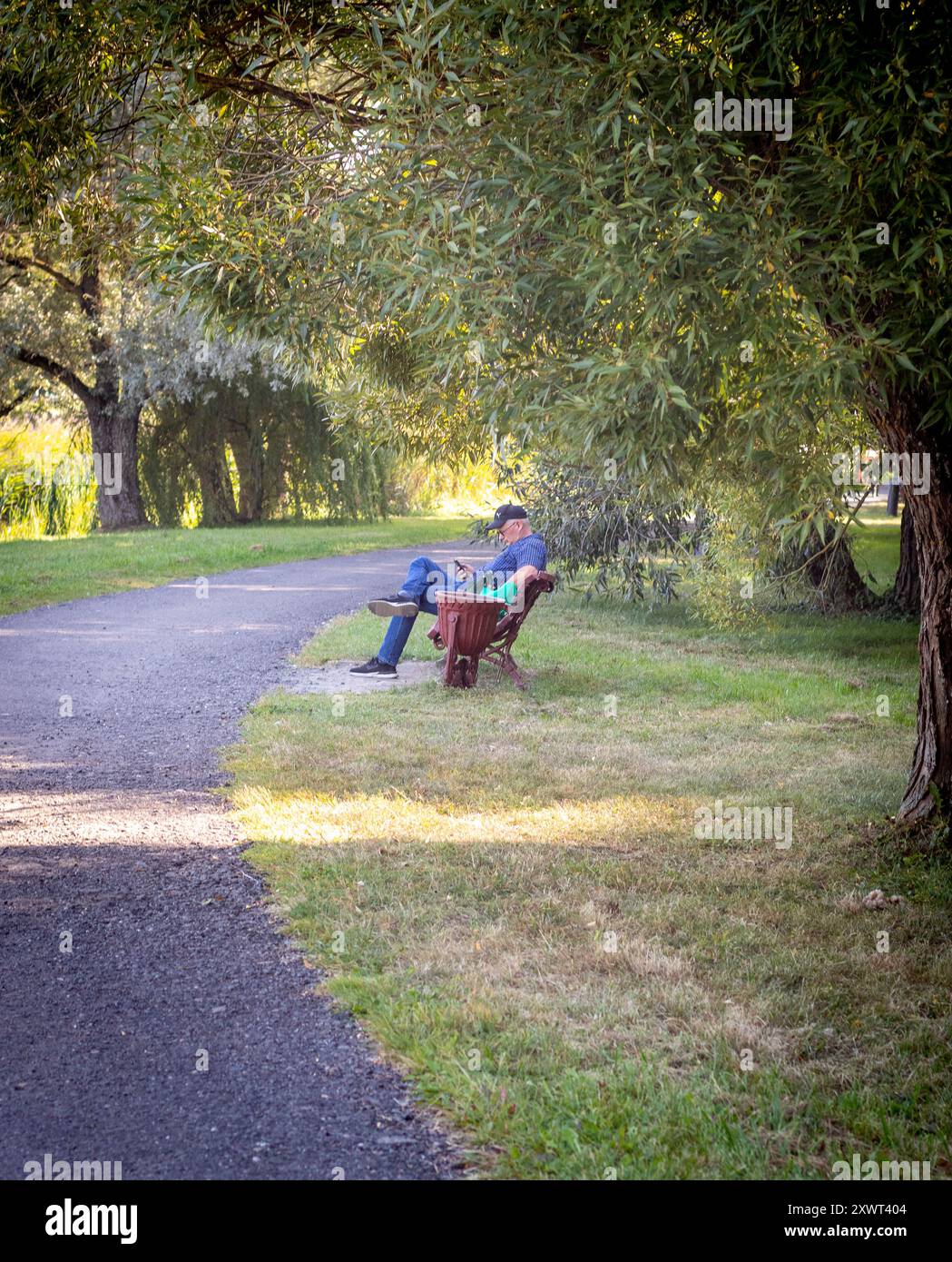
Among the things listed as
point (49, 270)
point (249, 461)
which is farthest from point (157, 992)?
point (249, 461)

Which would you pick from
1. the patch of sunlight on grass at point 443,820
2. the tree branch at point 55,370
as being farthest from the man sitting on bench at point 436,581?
the tree branch at point 55,370

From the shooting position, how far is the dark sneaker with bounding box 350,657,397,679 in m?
10.6

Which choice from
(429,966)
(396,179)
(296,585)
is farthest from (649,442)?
(296,585)

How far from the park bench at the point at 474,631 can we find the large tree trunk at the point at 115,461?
18.3 metres

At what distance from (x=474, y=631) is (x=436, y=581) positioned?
44.2 inches

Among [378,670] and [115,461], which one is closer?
[378,670]

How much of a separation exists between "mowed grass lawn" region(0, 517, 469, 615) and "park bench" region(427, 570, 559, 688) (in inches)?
275

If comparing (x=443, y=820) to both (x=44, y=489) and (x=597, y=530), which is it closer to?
(x=597, y=530)

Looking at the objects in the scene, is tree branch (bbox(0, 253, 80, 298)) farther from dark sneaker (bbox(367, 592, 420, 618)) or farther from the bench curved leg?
the bench curved leg

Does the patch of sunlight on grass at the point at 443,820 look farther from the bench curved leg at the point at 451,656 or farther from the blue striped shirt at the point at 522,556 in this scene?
the blue striped shirt at the point at 522,556

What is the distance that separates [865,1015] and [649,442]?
2331 mm

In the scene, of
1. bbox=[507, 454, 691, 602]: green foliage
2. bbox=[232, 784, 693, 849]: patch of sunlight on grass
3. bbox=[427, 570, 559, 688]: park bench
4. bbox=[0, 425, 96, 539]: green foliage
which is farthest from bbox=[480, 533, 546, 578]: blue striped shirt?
Result: bbox=[0, 425, 96, 539]: green foliage

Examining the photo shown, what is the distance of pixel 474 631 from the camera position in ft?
32.0

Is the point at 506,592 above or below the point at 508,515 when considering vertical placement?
below
